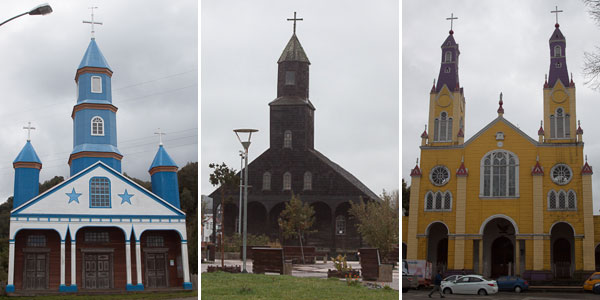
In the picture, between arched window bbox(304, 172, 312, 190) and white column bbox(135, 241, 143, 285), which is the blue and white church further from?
arched window bbox(304, 172, 312, 190)

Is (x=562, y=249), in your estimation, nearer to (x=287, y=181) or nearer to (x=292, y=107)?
(x=287, y=181)

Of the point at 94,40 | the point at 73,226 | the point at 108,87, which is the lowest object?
the point at 73,226

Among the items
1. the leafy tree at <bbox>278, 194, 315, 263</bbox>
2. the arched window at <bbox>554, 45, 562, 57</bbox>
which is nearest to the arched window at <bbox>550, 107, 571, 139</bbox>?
the arched window at <bbox>554, 45, 562, 57</bbox>

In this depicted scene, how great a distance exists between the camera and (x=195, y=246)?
23219 mm

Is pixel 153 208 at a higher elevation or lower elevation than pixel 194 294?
higher

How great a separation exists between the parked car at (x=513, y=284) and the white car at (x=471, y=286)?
10.3ft

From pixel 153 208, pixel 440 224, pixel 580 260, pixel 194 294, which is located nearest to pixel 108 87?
pixel 153 208

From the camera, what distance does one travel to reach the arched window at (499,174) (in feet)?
112

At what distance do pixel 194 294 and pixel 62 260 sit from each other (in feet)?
13.9

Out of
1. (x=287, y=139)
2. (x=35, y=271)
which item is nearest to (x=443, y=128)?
(x=287, y=139)

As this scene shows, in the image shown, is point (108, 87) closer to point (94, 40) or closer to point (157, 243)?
point (94, 40)

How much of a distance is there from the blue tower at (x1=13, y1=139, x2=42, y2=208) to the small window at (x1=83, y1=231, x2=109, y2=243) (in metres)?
2.13

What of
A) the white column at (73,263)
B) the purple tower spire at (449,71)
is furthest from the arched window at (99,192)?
the purple tower spire at (449,71)

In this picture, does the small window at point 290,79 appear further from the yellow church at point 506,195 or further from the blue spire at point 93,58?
the yellow church at point 506,195
